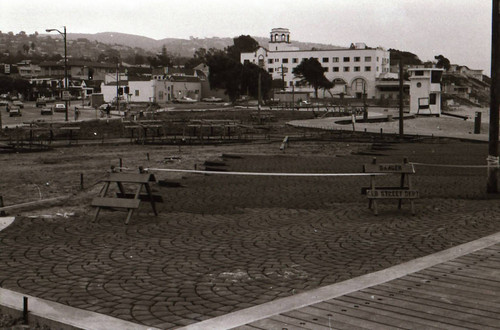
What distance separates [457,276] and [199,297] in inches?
128

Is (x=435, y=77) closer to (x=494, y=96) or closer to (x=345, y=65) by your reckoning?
(x=494, y=96)

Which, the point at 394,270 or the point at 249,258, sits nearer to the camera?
the point at 394,270

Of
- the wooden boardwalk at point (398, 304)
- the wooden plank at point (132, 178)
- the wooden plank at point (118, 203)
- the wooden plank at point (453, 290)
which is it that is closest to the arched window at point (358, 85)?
the wooden plank at point (132, 178)

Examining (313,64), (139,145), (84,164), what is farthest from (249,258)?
(313,64)

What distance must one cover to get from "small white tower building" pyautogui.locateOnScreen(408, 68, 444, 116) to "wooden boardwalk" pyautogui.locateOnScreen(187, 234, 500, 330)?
64287 mm

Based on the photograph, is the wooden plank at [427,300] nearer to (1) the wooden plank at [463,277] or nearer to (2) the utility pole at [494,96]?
(1) the wooden plank at [463,277]

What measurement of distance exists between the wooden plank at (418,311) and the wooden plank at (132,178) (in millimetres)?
6174

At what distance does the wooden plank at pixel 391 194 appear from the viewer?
13146 mm

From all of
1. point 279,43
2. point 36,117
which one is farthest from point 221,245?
point 279,43

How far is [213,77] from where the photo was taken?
119562 millimetres

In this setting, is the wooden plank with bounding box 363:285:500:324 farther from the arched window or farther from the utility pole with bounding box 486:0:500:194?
the arched window

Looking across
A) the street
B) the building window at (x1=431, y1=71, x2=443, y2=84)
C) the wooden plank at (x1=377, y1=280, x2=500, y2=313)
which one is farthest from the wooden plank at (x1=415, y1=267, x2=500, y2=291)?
the building window at (x1=431, y1=71, x2=443, y2=84)

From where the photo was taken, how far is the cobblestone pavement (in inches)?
307

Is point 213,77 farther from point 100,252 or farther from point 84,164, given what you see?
point 100,252
